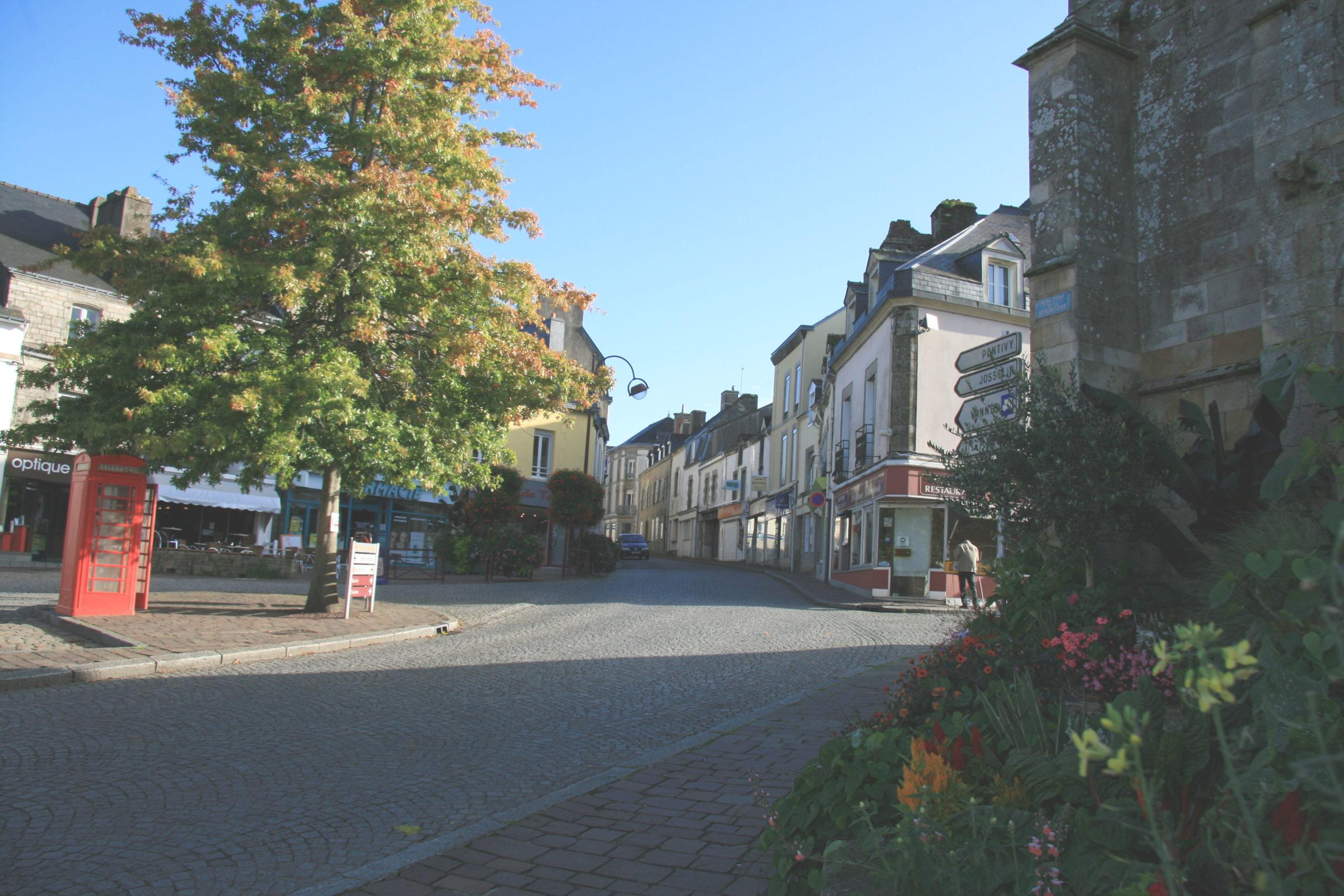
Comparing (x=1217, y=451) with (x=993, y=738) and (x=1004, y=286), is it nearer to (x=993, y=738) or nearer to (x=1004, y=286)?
(x=993, y=738)

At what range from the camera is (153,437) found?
1030 cm

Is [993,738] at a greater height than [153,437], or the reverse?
[153,437]

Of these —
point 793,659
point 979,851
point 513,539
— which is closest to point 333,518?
point 793,659

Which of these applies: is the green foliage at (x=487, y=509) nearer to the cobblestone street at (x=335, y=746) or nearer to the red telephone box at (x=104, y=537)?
the red telephone box at (x=104, y=537)

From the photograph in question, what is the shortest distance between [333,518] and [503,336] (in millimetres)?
3696

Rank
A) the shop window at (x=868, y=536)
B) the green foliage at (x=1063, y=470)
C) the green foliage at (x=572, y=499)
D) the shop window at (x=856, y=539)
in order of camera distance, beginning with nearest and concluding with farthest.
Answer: the green foliage at (x=1063, y=470), the shop window at (x=868, y=536), the shop window at (x=856, y=539), the green foliage at (x=572, y=499)

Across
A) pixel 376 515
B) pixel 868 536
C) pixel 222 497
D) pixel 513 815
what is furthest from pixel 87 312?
pixel 513 815

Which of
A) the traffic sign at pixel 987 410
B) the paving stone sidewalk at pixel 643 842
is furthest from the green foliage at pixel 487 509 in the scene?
the paving stone sidewalk at pixel 643 842

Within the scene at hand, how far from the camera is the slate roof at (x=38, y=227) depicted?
24.3 metres

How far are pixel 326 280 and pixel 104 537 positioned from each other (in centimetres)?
434

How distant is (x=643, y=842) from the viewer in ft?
12.8

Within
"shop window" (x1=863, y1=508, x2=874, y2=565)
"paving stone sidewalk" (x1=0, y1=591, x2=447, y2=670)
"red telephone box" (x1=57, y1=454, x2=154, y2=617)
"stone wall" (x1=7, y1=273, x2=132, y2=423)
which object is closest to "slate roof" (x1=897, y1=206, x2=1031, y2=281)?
"shop window" (x1=863, y1=508, x2=874, y2=565)

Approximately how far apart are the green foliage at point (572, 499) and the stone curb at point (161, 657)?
1316 cm

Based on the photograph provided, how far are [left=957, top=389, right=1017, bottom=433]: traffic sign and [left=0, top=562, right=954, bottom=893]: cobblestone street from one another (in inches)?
92.2
